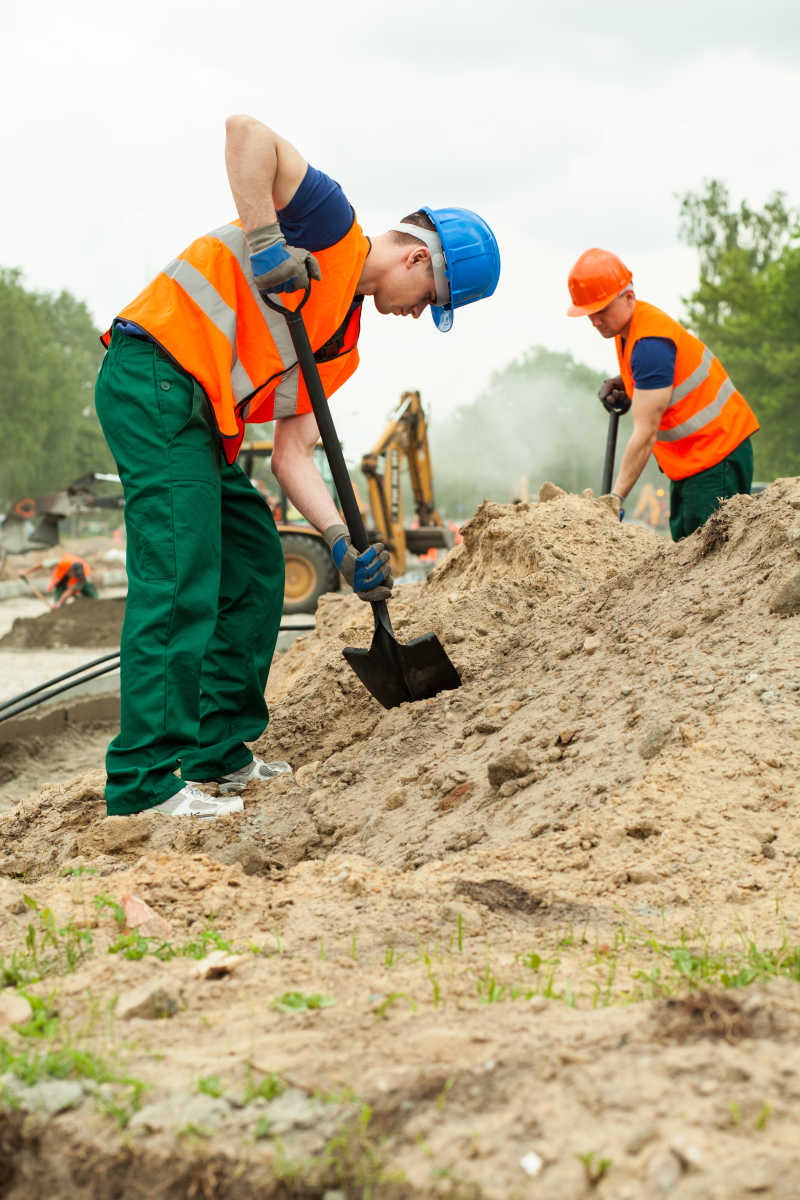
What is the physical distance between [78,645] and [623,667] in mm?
9934

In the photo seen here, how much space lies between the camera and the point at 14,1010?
6.01 ft

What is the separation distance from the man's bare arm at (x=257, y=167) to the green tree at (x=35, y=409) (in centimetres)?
3912

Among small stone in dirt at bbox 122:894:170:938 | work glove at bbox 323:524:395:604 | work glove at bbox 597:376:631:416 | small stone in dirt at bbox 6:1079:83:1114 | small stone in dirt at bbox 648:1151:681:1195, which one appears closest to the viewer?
small stone in dirt at bbox 648:1151:681:1195

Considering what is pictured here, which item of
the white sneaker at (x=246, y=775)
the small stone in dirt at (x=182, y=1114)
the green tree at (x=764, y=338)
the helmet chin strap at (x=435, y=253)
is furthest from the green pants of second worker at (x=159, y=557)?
the green tree at (x=764, y=338)

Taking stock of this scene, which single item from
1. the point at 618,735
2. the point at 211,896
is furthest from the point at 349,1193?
the point at 618,735

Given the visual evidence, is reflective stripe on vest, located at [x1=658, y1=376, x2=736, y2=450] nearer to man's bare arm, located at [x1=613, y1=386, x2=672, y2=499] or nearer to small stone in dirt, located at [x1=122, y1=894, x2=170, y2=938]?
man's bare arm, located at [x1=613, y1=386, x2=672, y2=499]

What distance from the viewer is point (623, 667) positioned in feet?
11.5

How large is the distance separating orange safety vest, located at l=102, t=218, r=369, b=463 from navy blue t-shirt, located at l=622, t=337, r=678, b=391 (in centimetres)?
189

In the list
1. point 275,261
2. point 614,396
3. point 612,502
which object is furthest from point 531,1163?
point 614,396

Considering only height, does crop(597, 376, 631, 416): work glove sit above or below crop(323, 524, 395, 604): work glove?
above

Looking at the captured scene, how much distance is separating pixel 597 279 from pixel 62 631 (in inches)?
359

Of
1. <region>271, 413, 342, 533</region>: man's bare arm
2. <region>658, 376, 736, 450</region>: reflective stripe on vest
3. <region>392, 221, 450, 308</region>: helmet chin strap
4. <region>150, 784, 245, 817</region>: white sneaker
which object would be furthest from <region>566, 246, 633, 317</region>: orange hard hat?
<region>150, 784, 245, 817</region>: white sneaker

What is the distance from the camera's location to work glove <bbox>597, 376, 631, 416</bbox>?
6059 mm

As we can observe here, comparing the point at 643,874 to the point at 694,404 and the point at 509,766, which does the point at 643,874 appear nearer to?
the point at 509,766
